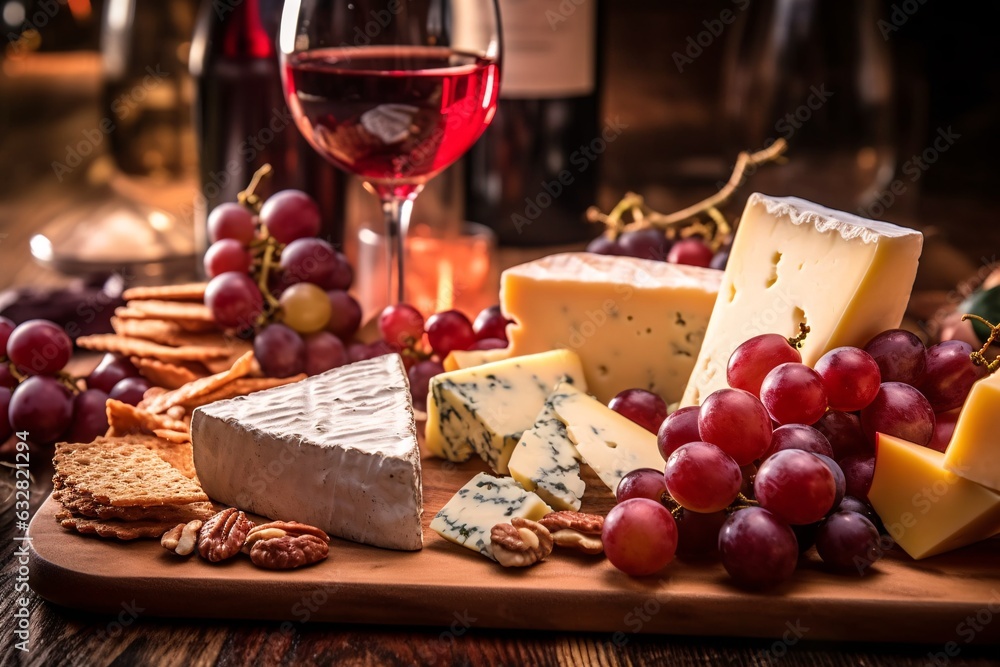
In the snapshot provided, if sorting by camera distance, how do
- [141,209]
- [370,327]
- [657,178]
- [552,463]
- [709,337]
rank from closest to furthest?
[552,463] → [709,337] → [370,327] → [141,209] → [657,178]

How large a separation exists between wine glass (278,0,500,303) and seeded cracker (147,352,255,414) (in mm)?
254

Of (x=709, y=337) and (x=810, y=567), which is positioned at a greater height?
(x=709, y=337)

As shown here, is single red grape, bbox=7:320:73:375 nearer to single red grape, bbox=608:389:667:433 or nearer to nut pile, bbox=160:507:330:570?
nut pile, bbox=160:507:330:570

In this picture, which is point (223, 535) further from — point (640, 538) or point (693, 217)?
point (693, 217)

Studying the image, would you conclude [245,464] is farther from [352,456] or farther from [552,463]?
[552,463]

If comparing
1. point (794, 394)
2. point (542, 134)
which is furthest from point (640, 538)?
point (542, 134)

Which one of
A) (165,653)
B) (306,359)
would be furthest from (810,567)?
(306,359)

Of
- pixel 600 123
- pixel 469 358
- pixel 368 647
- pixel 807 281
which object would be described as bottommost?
pixel 368 647

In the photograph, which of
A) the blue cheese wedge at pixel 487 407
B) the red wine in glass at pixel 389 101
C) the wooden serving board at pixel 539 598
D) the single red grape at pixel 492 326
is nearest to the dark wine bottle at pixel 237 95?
the red wine in glass at pixel 389 101

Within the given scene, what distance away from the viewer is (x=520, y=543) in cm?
72

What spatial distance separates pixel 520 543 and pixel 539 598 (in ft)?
0.15

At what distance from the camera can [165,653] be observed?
66cm

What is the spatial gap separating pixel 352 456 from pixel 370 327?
472 millimetres

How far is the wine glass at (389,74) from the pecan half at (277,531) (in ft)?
1.49
